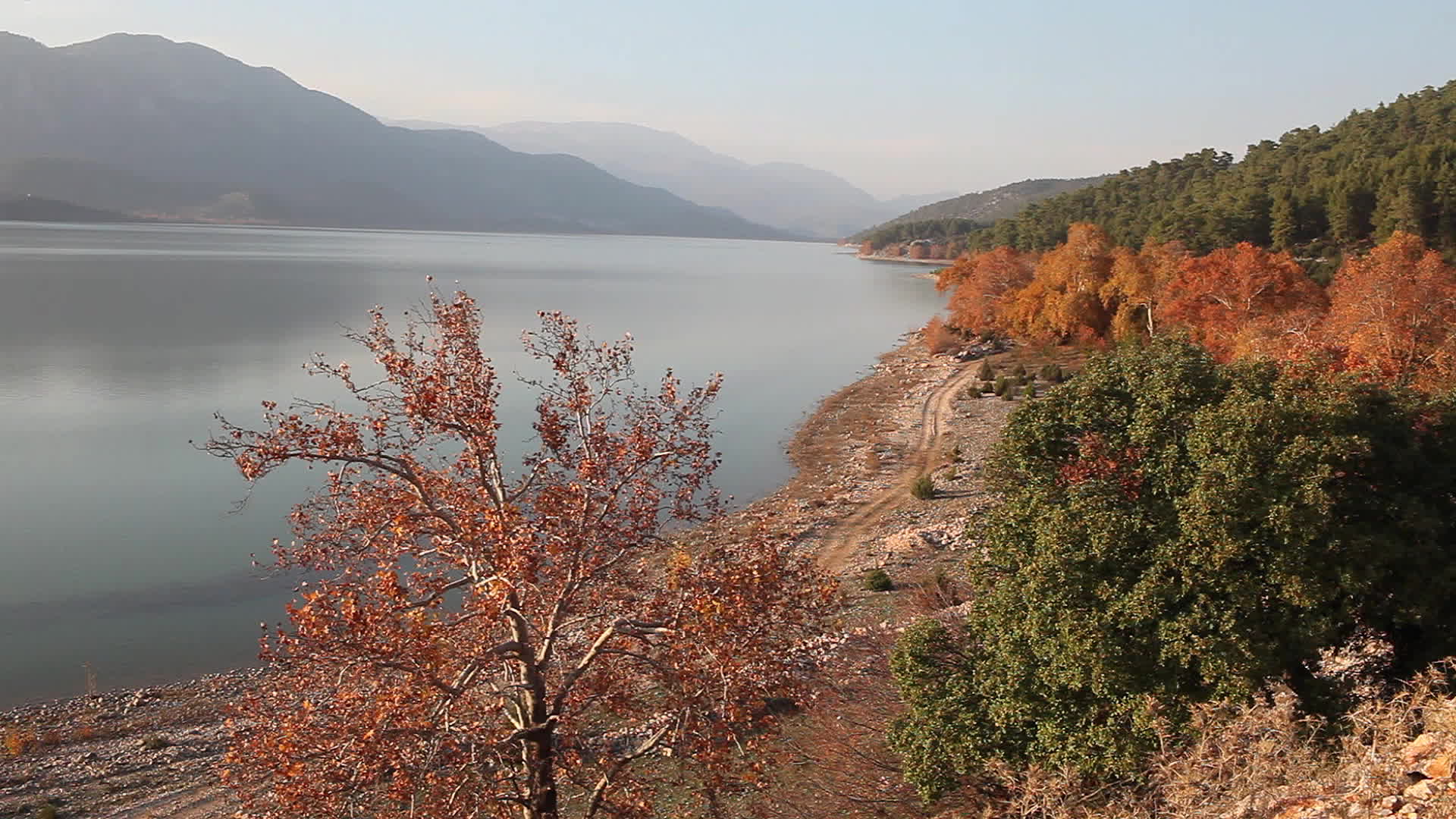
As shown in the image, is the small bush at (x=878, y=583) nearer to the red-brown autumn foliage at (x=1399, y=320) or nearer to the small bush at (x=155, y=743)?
the red-brown autumn foliage at (x=1399, y=320)

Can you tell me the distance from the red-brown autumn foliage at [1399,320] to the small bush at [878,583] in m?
10.6

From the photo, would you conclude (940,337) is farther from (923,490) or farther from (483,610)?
(483,610)

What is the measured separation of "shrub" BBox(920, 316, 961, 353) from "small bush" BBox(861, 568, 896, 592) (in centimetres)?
3778

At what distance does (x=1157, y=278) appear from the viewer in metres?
42.4

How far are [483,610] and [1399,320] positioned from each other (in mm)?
23687

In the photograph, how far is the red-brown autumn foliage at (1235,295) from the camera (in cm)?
3247

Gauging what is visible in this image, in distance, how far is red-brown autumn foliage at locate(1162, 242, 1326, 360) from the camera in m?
32.5

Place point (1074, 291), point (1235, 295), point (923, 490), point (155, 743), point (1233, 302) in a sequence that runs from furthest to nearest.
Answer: point (1074, 291), point (1233, 302), point (1235, 295), point (923, 490), point (155, 743)

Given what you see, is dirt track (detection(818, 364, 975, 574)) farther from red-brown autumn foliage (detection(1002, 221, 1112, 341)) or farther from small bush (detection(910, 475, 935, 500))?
red-brown autumn foliage (detection(1002, 221, 1112, 341))

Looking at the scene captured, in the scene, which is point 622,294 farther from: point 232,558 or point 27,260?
point 232,558

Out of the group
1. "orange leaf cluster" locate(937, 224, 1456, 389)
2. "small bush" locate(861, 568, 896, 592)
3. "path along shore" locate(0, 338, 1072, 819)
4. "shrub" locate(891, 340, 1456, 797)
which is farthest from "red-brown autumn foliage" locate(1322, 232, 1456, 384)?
"shrub" locate(891, 340, 1456, 797)

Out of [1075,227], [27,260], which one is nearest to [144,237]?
[27,260]

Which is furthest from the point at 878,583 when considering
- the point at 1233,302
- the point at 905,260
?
the point at 905,260

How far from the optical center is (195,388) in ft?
129
